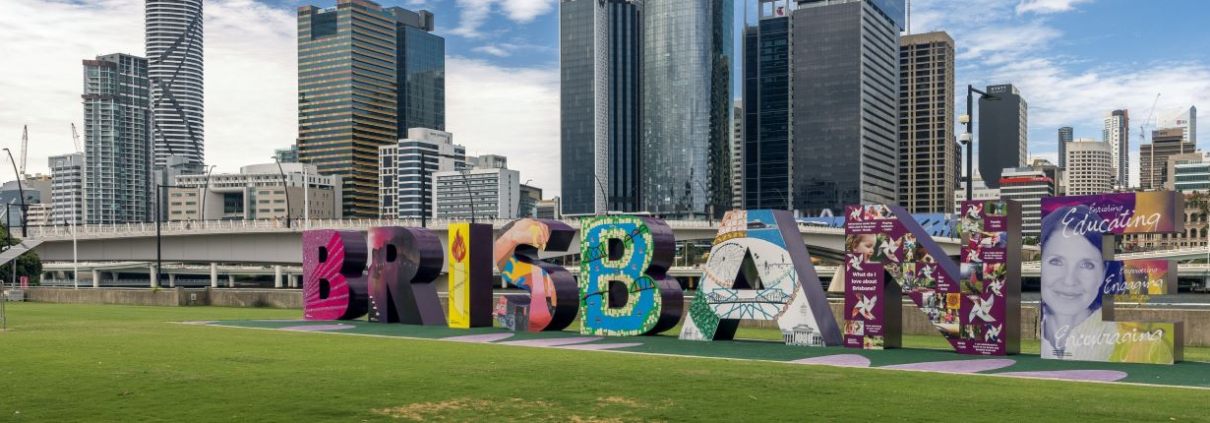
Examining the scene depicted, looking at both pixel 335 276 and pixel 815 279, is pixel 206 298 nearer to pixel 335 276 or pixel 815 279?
pixel 335 276

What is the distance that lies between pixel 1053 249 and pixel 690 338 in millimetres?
9558

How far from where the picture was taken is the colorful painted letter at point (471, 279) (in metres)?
35.0

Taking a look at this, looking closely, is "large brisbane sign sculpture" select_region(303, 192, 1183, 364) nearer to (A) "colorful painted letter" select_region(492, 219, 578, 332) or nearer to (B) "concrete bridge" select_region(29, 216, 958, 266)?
(A) "colorful painted letter" select_region(492, 219, 578, 332)

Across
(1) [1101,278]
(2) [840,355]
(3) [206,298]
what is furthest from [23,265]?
(1) [1101,278]

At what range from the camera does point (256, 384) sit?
56.2 feet

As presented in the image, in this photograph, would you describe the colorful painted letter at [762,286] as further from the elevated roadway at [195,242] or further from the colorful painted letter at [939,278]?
the elevated roadway at [195,242]

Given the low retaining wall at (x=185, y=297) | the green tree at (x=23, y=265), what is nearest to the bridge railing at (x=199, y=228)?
the green tree at (x=23, y=265)

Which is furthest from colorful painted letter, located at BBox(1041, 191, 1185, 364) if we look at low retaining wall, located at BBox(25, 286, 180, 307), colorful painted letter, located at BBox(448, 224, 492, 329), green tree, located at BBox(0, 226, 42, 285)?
green tree, located at BBox(0, 226, 42, 285)

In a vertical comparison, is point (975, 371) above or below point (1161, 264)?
below

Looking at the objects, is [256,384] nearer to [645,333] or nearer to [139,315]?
[645,333]

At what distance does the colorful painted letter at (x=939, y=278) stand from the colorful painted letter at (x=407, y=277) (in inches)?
575

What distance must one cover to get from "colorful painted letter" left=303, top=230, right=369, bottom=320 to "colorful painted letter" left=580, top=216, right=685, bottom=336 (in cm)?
1054

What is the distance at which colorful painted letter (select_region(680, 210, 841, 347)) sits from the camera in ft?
89.0

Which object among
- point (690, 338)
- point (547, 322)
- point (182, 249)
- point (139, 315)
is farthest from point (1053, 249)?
point (182, 249)
